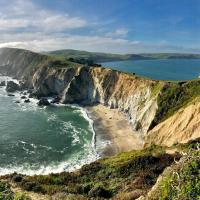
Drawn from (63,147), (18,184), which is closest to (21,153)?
(63,147)

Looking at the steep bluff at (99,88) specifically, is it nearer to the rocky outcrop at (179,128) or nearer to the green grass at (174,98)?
the green grass at (174,98)

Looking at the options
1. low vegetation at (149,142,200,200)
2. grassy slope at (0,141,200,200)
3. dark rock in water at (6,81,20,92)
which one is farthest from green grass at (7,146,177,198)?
dark rock in water at (6,81,20,92)

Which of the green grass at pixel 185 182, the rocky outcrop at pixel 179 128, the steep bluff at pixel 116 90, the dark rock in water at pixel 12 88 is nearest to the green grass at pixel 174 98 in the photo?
the steep bluff at pixel 116 90

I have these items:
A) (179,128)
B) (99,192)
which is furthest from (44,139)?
(99,192)

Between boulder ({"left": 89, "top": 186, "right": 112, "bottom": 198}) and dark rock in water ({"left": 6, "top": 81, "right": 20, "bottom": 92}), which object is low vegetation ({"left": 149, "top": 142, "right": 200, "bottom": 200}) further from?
dark rock in water ({"left": 6, "top": 81, "right": 20, "bottom": 92})

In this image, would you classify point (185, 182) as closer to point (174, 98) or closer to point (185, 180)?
point (185, 180)
